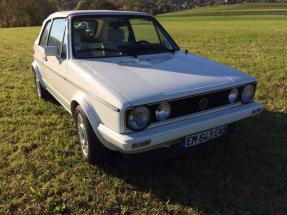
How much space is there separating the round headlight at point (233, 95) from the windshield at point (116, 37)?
1252 mm

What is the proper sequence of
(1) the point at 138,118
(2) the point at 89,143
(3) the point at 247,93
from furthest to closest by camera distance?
(3) the point at 247,93, (2) the point at 89,143, (1) the point at 138,118

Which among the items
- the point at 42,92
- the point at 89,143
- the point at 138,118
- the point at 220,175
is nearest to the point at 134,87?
the point at 138,118

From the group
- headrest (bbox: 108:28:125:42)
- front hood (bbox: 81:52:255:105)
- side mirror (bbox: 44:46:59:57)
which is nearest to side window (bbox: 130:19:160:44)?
headrest (bbox: 108:28:125:42)

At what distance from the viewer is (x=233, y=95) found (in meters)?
3.66

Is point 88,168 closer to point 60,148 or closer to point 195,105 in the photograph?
point 60,148

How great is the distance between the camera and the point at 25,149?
13.9 ft

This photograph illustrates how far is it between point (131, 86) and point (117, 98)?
0.88 feet

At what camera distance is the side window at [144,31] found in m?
4.79

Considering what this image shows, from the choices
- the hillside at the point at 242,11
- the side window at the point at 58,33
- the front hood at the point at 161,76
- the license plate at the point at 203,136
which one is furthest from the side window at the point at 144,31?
the hillside at the point at 242,11

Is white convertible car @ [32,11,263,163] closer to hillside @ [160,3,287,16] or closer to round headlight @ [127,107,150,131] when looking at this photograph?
round headlight @ [127,107,150,131]

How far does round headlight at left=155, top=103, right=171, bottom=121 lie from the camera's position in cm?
313

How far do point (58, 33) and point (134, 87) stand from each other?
2.11 m

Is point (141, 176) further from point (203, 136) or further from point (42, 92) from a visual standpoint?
point (42, 92)

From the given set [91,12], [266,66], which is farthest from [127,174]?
[266,66]
